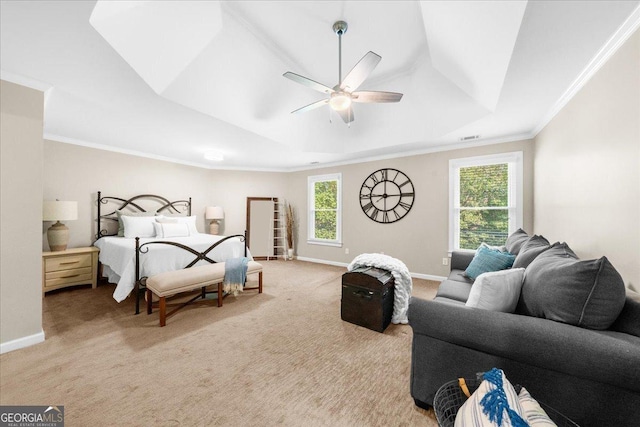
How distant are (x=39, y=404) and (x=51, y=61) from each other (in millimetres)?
2594

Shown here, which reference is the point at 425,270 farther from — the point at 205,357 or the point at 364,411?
the point at 205,357

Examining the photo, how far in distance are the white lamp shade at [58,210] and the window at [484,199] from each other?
609 centimetres

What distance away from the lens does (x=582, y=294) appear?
116 cm

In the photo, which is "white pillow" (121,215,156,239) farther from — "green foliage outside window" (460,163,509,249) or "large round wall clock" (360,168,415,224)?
"green foliage outside window" (460,163,509,249)

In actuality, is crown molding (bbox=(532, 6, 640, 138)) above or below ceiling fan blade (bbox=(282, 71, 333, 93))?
above

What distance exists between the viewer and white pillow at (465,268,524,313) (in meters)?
1.44

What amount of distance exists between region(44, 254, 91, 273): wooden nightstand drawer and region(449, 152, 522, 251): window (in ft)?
19.8

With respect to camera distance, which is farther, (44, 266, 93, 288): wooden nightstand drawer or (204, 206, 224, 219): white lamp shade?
(204, 206, 224, 219): white lamp shade

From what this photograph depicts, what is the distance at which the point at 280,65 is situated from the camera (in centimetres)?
273

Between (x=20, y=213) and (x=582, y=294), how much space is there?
13.7 ft

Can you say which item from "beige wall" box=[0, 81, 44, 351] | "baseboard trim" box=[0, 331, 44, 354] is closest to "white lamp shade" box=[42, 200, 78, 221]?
"beige wall" box=[0, 81, 44, 351]

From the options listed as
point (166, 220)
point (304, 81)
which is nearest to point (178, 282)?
point (166, 220)

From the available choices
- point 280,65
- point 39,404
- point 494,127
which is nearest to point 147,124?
point 280,65

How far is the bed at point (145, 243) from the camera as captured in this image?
298cm
